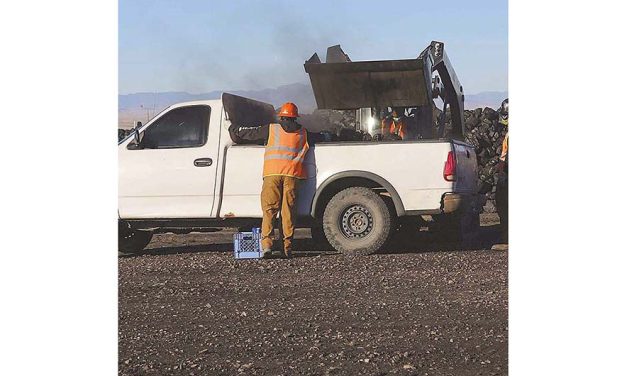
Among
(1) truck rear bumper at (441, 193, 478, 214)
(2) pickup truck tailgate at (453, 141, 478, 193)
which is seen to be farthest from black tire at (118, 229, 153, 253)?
(2) pickup truck tailgate at (453, 141, 478, 193)

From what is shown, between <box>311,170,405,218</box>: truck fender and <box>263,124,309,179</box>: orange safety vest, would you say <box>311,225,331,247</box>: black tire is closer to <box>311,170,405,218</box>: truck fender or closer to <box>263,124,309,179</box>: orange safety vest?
<box>311,170,405,218</box>: truck fender

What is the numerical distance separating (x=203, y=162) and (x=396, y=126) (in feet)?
7.73

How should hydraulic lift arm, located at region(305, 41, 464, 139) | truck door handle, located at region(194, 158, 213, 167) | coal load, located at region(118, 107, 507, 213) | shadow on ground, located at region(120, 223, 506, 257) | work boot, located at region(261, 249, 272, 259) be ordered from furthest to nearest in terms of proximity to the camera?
coal load, located at region(118, 107, 507, 213), hydraulic lift arm, located at region(305, 41, 464, 139), shadow on ground, located at region(120, 223, 506, 257), truck door handle, located at region(194, 158, 213, 167), work boot, located at region(261, 249, 272, 259)

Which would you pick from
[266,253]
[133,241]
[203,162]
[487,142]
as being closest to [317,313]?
[266,253]

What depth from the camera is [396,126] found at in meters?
11.3

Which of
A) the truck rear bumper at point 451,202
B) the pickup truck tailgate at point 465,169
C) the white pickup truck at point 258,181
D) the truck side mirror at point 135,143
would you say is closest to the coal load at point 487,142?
the pickup truck tailgate at point 465,169

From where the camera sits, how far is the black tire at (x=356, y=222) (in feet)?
31.8

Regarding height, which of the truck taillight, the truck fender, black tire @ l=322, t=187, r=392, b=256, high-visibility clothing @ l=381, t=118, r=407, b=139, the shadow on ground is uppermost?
high-visibility clothing @ l=381, t=118, r=407, b=139

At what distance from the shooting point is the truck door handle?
9935 millimetres

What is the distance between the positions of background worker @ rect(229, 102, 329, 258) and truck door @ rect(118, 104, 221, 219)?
52cm

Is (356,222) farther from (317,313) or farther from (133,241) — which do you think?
(317,313)

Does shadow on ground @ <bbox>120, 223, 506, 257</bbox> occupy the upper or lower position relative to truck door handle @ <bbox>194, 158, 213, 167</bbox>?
lower

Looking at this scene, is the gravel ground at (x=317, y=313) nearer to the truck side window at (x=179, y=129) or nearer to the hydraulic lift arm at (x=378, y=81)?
the truck side window at (x=179, y=129)
